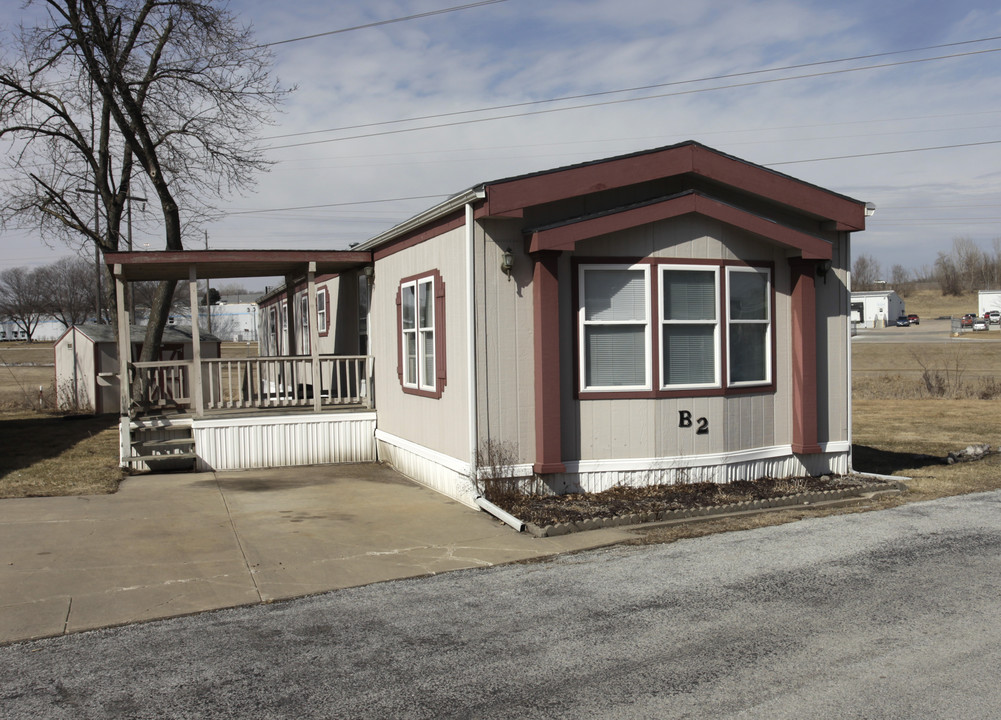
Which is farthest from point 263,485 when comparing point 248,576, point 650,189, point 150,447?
point 650,189

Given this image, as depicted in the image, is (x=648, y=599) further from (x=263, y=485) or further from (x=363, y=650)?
(x=263, y=485)

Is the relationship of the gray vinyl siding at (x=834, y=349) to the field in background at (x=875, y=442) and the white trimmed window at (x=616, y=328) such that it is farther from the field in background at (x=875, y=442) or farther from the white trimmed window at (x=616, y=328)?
the white trimmed window at (x=616, y=328)

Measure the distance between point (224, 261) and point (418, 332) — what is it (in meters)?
3.34

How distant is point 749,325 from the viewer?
31.3ft

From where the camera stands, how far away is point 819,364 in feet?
33.0

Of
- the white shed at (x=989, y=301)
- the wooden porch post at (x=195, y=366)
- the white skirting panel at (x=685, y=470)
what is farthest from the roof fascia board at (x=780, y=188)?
the white shed at (x=989, y=301)

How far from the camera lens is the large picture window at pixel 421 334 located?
9.68 meters

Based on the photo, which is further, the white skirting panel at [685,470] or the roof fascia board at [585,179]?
the white skirting panel at [685,470]

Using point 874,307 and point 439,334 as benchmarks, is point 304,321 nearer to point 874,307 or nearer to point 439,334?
point 439,334

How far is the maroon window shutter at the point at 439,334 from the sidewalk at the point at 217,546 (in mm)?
1336

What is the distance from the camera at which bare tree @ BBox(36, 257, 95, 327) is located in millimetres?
86125

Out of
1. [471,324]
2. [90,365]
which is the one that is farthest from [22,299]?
[471,324]

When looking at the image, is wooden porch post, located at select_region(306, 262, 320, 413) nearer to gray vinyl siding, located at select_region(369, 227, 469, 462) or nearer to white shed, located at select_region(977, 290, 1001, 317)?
gray vinyl siding, located at select_region(369, 227, 469, 462)

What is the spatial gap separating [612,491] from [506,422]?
1.34 meters
